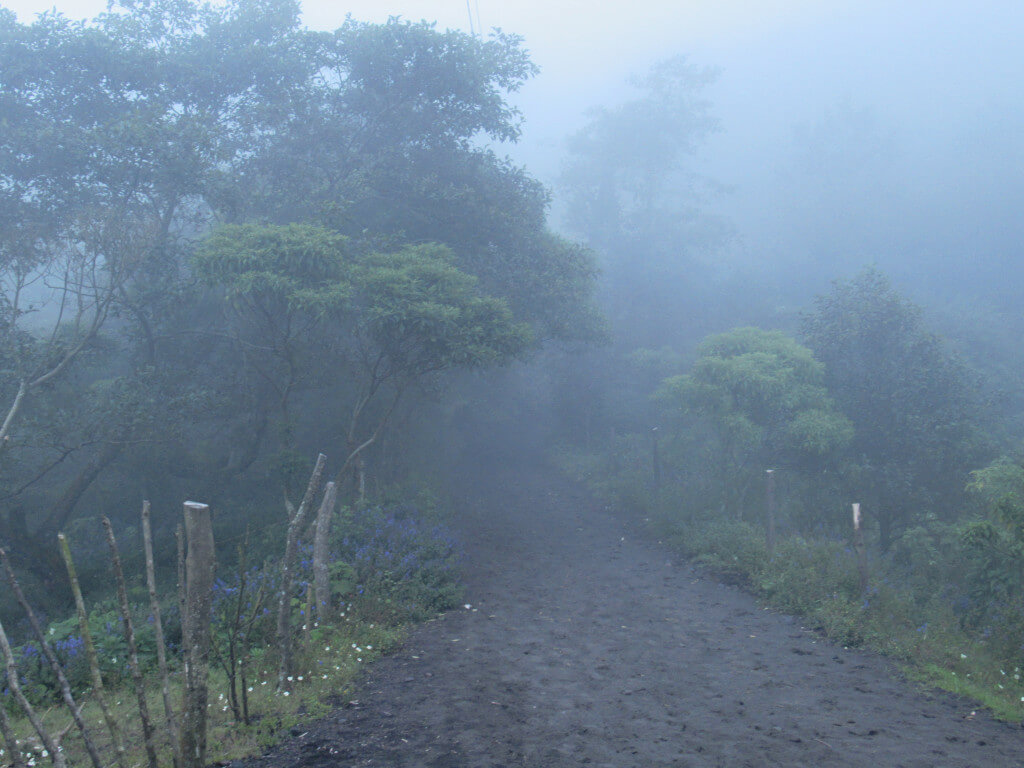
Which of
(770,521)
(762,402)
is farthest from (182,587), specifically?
(762,402)

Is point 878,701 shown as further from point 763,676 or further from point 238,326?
point 238,326

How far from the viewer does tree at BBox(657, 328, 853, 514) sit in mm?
12398

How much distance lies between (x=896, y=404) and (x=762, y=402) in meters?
2.79

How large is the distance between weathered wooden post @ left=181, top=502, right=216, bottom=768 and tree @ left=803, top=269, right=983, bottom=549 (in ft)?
37.2

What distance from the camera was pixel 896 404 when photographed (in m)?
13.5

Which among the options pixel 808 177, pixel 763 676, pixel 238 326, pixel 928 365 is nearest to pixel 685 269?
pixel 808 177

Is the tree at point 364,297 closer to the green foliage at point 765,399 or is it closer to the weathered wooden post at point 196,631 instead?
the green foliage at point 765,399

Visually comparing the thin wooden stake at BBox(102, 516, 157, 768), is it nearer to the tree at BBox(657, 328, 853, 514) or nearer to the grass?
the grass

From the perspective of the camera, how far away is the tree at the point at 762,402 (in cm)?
1240

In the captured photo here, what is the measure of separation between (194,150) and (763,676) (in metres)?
11.8

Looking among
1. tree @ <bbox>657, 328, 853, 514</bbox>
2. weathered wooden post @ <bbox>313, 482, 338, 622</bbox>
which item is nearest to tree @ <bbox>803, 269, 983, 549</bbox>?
tree @ <bbox>657, 328, 853, 514</bbox>

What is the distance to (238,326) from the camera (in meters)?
14.4

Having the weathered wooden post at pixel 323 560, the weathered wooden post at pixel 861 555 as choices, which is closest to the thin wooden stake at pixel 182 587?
the weathered wooden post at pixel 323 560

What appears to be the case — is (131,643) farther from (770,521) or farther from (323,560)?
(770,521)
